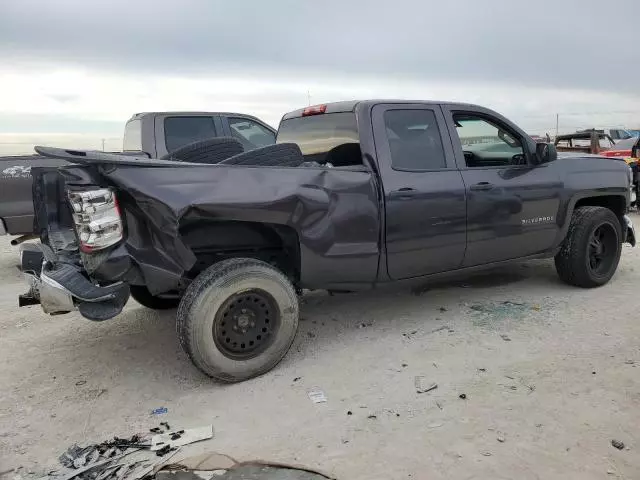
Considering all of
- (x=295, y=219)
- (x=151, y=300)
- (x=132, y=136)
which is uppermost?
(x=132, y=136)

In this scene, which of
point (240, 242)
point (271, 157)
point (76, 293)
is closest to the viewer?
point (76, 293)

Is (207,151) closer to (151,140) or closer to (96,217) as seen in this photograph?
(96,217)

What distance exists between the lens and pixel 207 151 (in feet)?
15.2

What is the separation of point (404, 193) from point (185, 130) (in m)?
5.15

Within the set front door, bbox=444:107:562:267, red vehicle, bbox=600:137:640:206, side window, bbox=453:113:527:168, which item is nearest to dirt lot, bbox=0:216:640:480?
front door, bbox=444:107:562:267

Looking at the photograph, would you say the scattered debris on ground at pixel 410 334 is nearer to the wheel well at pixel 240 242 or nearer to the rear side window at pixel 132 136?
the wheel well at pixel 240 242

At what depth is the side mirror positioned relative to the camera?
202 inches

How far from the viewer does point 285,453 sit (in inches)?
115

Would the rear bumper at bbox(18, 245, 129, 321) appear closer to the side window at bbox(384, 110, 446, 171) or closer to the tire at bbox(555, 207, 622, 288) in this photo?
the side window at bbox(384, 110, 446, 171)

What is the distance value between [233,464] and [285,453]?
0.27m

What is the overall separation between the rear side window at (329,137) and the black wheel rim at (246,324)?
1.36 m

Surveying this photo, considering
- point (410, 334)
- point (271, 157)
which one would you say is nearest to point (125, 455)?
point (271, 157)

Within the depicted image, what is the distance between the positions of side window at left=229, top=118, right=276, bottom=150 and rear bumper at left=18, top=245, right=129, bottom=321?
5.48 meters

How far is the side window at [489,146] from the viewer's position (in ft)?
16.8
